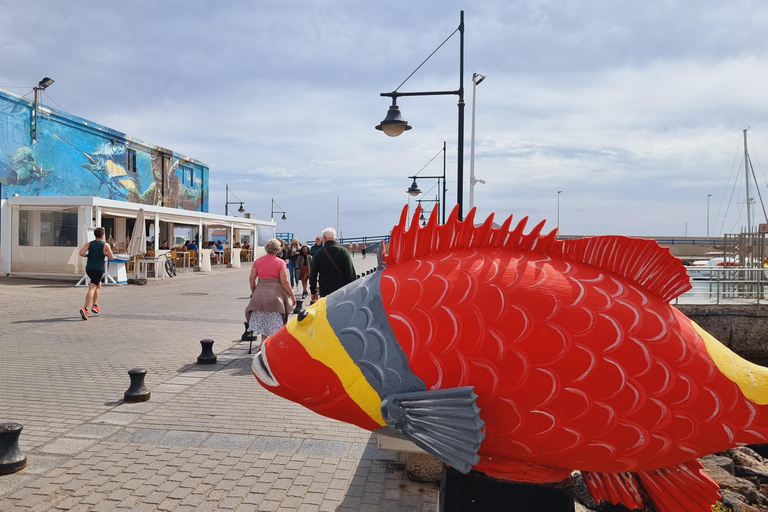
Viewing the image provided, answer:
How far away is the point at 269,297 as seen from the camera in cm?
718

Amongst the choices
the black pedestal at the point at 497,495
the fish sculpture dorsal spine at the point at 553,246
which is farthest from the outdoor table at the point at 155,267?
the black pedestal at the point at 497,495

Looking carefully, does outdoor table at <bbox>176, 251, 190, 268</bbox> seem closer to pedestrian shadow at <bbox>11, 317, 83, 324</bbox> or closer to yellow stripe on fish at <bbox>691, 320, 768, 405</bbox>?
pedestrian shadow at <bbox>11, 317, 83, 324</bbox>

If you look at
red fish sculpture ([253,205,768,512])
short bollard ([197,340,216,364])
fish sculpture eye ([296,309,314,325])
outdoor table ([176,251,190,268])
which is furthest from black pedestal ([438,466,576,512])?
outdoor table ([176,251,190,268])

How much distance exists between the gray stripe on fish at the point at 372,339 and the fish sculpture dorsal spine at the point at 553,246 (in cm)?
24

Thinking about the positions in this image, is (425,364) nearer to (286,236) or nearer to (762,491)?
(762,491)

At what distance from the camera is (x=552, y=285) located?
7.13 ft

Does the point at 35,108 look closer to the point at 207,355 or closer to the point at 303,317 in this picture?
the point at 207,355

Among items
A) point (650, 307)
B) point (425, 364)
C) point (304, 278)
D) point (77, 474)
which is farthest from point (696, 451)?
point (304, 278)

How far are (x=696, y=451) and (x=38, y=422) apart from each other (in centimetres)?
527

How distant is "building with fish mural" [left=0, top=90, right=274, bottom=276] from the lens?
18406 millimetres

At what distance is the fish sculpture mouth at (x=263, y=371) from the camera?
2463 millimetres

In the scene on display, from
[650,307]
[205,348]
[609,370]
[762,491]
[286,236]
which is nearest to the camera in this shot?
[609,370]

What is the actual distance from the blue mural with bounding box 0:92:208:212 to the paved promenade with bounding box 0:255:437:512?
14288 mm

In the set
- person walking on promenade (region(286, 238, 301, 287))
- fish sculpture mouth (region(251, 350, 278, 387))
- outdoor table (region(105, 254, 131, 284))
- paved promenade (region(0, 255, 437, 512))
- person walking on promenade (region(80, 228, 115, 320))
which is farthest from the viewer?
outdoor table (region(105, 254, 131, 284))
